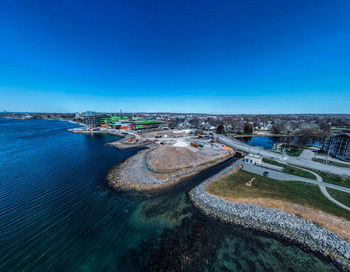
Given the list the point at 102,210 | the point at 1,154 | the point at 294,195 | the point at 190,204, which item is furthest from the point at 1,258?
the point at 1,154

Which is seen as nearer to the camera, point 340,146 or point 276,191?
point 276,191

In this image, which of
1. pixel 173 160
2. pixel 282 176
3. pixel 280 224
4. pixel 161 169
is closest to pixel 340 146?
pixel 282 176

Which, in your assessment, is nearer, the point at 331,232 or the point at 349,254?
the point at 349,254

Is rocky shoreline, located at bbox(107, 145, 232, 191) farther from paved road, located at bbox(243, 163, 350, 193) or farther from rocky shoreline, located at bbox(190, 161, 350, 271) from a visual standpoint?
paved road, located at bbox(243, 163, 350, 193)

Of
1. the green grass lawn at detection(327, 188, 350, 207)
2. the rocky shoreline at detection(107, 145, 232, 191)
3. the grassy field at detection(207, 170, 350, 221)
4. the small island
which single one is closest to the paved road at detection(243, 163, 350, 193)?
the green grass lawn at detection(327, 188, 350, 207)

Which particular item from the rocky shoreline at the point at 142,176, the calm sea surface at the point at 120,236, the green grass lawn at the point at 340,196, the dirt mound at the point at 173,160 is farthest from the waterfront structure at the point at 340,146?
the calm sea surface at the point at 120,236

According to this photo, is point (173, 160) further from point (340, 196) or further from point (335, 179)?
point (335, 179)

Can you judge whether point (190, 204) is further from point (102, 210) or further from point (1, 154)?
point (1, 154)
